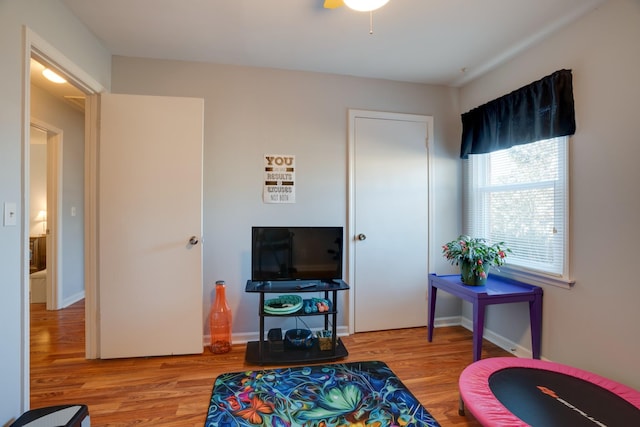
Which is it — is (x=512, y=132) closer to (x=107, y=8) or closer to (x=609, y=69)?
(x=609, y=69)

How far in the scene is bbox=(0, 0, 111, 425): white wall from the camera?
149 cm

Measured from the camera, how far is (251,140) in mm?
2742

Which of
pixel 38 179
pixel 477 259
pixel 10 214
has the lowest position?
pixel 477 259

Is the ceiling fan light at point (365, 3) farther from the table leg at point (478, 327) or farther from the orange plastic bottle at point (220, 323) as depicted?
the orange plastic bottle at point (220, 323)

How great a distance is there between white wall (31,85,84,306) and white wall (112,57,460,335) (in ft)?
5.61

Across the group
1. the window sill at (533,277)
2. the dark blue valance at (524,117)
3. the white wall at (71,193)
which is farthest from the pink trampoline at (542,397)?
the white wall at (71,193)

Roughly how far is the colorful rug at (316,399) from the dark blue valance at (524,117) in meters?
2.11

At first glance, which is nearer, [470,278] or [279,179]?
[470,278]

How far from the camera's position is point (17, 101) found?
1579 millimetres

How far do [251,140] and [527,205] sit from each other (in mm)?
2427

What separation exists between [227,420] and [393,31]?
9.16 ft

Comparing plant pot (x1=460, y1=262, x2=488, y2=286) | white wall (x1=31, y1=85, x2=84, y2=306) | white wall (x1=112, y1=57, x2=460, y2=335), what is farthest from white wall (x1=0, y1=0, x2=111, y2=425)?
plant pot (x1=460, y1=262, x2=488, y2=286)

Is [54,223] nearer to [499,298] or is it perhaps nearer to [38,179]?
[38,179]

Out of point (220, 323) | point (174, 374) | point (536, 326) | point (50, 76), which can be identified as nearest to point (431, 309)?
point (536, 326)
